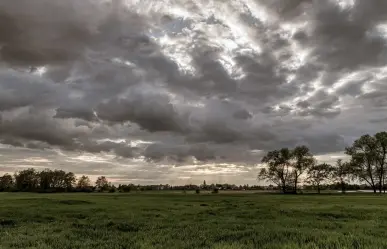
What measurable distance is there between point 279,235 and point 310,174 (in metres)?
137

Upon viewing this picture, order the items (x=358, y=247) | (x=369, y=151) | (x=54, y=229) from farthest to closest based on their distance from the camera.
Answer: (x=369, y=151) < (x=54, y=229) < (x=358, y=247)

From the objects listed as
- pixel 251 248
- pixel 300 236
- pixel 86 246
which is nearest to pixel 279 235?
pixel 300 236

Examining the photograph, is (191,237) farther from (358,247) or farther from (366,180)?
(366,180)

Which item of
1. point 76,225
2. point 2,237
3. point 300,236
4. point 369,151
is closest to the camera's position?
point 300,236

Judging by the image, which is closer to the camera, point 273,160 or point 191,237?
point 191,237

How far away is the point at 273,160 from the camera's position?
14888 centimetres

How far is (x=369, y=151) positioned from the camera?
391 feet

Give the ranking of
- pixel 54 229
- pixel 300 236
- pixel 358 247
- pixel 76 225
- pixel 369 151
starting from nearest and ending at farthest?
pixel 358 247
pixel 300 236
pixel 54 229
pixel 76 225
pixel 369 151

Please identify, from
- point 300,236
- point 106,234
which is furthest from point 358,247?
point 106,234

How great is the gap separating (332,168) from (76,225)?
140 m

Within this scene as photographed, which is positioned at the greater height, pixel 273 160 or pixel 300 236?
pixel 273 160

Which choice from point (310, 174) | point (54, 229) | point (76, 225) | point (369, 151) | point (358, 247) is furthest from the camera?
point (310, 174)

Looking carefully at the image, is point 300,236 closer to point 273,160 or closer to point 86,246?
point 86,246

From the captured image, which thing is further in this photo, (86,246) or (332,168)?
(332,168)
